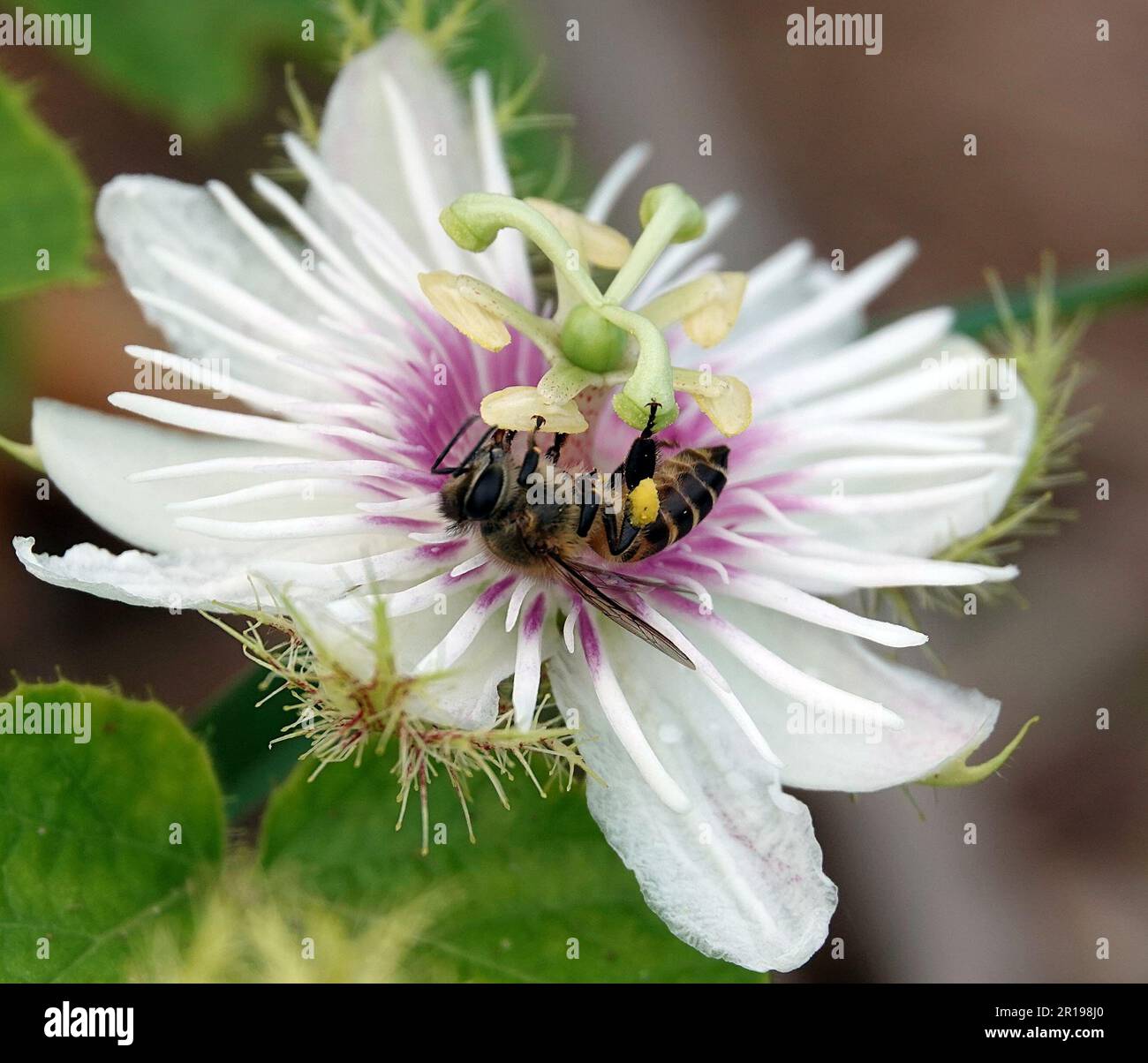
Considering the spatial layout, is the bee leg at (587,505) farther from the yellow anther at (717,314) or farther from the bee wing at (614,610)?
the yellow anther at (717,314)

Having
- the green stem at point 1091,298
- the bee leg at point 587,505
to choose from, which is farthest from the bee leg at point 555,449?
the green stem at point 1091,298

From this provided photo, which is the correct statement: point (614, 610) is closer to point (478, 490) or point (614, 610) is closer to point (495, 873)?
point (478, 490)

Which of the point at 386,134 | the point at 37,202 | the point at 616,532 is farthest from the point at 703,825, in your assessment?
the point at 37,202

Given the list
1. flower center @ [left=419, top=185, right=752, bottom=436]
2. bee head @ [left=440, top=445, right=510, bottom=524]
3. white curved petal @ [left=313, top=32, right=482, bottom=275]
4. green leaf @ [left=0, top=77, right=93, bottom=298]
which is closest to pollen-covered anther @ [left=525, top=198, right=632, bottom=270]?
flower center @ [left=419, top=185, right=752, bottom=436]

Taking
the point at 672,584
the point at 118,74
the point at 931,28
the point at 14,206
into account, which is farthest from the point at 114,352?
the point at 931,28

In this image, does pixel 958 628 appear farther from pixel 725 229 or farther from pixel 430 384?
pixel 430 384

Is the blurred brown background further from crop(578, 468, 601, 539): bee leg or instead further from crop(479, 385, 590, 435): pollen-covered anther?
crop(578, 468, 601, 539): bee leg
